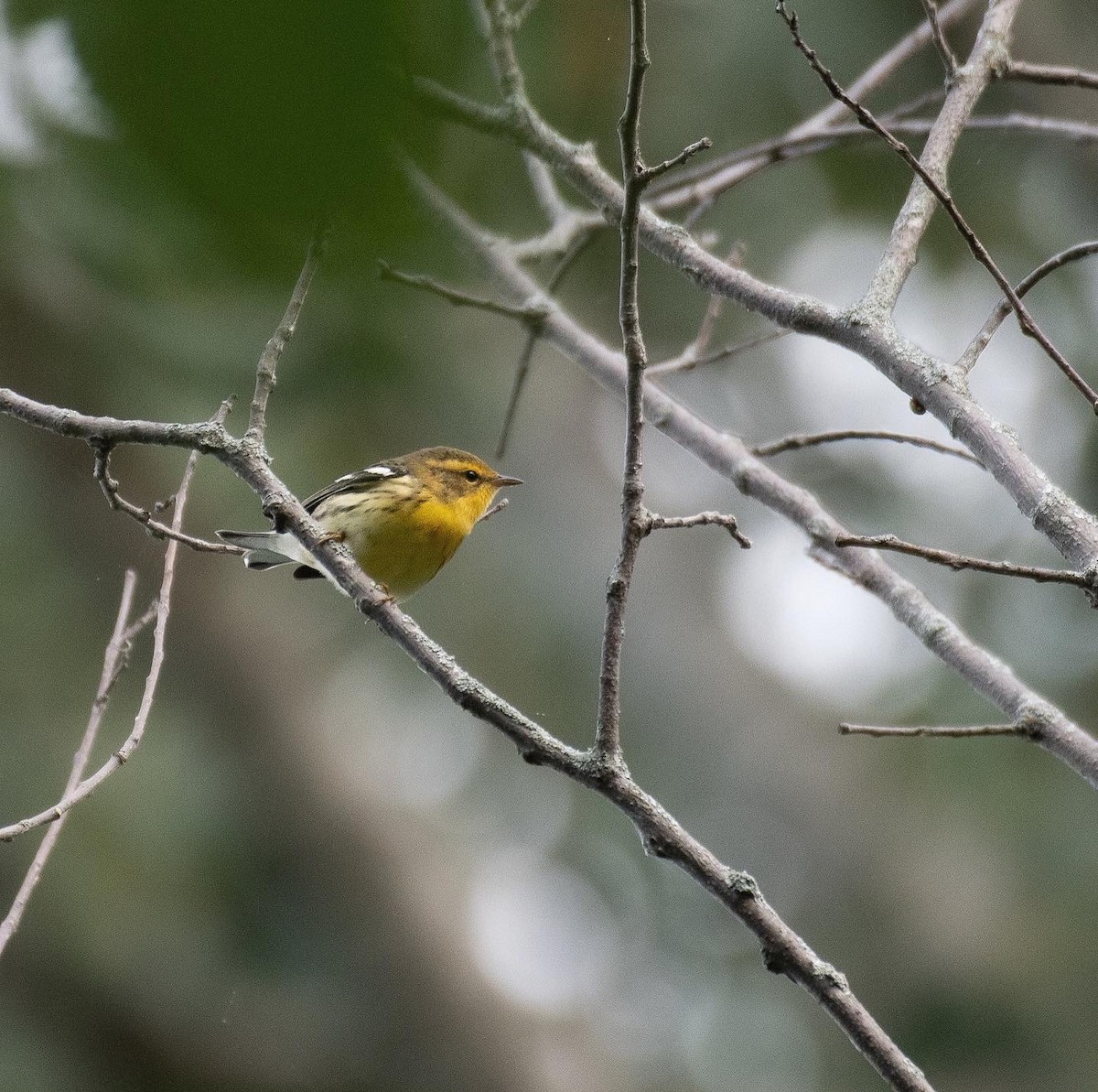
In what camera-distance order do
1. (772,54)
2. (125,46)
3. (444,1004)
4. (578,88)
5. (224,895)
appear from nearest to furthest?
1. (125,46)
2. (578,88)
3. (444,1004)
4. (772,54)
5. (224,895)

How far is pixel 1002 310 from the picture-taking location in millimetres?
1974

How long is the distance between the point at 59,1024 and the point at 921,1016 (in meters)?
4.92

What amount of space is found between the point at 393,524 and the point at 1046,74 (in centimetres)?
220

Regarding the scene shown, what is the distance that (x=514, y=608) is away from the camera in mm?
8547

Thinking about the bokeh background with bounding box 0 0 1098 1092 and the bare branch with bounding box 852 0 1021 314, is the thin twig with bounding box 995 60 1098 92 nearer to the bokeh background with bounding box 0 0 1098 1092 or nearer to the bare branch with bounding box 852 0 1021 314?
the bare branch with bounding box 852 0 1021 314

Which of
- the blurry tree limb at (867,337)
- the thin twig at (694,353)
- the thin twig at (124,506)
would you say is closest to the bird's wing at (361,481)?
the thin twig at (694,353)

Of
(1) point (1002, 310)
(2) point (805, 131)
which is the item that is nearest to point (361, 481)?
(2) point (805, 131)

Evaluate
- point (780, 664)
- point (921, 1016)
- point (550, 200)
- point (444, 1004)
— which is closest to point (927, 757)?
point (780, 664)

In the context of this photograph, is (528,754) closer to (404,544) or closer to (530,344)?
(530,344)

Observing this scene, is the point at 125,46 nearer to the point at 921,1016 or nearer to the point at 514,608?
the point at 921,1016

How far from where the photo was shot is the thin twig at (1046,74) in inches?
93.6

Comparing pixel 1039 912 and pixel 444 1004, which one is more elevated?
pixel 1039 912

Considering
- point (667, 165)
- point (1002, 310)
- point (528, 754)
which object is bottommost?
point (528, 754)

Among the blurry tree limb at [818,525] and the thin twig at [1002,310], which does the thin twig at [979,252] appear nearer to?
the thin twig at [1002,310]
